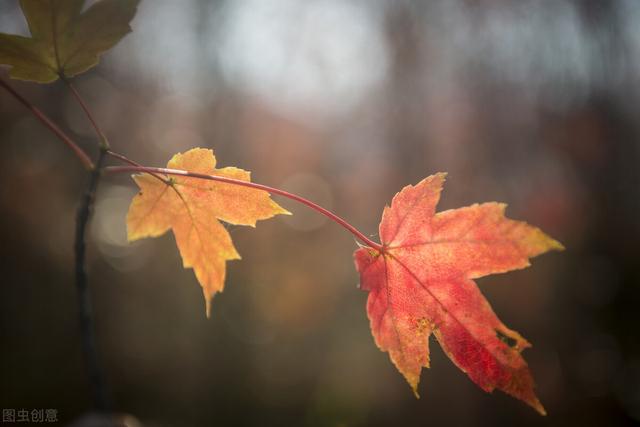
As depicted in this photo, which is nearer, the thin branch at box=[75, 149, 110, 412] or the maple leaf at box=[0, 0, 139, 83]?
the thin branch at box=[75, 149, 110, 412]

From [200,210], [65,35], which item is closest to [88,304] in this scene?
[200,210]

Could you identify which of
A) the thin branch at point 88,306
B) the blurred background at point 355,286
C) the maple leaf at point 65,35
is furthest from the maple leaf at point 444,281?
the blurred background at point 355,286

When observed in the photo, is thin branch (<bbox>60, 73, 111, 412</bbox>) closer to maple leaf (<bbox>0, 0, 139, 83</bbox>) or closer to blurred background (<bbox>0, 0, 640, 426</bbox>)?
maple leaf (<bbox>0, 0, 139, 83</bbox>)

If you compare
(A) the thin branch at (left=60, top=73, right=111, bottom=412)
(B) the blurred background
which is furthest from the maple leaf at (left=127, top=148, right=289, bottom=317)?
(B) the blurred background

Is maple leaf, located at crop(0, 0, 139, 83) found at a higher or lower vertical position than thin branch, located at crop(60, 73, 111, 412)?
higher

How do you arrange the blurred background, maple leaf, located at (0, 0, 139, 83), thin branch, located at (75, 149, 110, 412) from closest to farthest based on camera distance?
thin branch, located at (75, 149, 110, 412) → maple leaf, located at (0, 0, 139, 83) → the blurred background

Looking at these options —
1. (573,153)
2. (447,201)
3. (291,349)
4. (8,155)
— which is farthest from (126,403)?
(573,153)

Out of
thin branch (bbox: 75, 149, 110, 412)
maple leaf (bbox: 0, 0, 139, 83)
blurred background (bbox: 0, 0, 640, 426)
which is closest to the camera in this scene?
thin branch (bbox: 75, 149, 110, 412)

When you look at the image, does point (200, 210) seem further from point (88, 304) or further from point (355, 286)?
point (355, 286)
